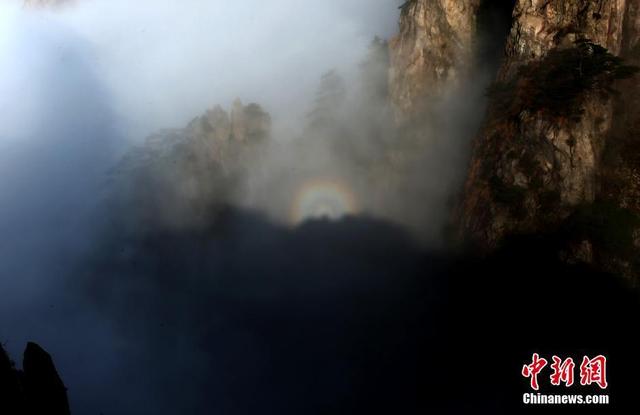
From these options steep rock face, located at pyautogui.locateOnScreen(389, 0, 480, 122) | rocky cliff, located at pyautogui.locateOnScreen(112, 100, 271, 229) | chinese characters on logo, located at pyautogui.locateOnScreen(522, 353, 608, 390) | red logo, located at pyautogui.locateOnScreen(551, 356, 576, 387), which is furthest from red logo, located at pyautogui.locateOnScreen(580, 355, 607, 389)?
rocky cliff, located at pyautogui.locateOnScreen(112, 100, 271, 229)

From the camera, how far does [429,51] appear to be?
54.4m

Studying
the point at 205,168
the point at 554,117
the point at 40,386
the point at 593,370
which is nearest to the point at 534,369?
the point at 593,370

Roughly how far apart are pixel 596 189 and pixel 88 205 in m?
106

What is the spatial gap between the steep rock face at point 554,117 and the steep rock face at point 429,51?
28.4ft

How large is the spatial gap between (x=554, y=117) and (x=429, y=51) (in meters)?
18.2

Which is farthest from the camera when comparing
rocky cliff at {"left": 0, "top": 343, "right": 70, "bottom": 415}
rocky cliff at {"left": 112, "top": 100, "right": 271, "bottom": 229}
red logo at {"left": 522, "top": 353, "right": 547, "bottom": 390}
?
rocky cliff at {"left": 112, "top": 100, "right": 271, "bottom": 229}

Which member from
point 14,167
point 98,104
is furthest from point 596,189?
point 14,167

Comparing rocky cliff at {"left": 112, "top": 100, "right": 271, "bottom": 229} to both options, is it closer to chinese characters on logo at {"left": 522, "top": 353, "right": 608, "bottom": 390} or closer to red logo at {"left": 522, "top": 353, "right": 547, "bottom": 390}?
red logo at {"left": 522, "top": 353, "right": 547, "bottom": 390}

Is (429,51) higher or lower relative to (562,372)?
higher

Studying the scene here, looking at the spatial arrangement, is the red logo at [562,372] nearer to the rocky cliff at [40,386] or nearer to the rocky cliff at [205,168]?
the rocky cliff at [40,386]

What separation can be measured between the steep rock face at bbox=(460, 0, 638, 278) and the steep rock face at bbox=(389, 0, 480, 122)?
866 cm

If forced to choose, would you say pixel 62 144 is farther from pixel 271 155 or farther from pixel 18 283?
pixel 271 155

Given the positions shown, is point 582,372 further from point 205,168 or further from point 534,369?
point 205,168

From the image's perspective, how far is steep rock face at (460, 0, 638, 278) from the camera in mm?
40281
